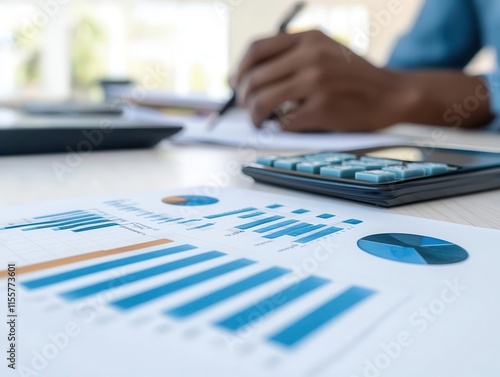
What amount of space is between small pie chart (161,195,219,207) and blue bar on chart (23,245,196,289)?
0.28 ft

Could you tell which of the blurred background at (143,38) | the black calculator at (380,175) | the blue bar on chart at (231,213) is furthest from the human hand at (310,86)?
the blurred background at (143,38)

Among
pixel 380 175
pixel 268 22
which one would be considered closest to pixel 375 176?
pixel 380 175

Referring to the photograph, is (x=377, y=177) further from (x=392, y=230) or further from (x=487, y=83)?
(x=487, y=83)

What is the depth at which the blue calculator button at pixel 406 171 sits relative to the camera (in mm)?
298

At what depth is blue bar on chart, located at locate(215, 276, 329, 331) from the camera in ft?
0.43

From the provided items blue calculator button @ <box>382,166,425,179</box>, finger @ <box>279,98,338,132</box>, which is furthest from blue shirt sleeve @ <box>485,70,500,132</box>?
blue calculator button @ <box>382,166,425,179</box>

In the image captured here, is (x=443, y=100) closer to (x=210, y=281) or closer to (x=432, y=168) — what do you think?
(x=432, y=168)

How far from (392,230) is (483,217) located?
67 millimetres

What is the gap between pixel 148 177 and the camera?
1.26 feet

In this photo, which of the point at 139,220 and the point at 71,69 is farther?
the point at 71,69

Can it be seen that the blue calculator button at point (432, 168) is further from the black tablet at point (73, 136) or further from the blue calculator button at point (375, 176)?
the black tablet at point (73, 136)

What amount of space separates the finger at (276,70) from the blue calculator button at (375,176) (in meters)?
0.42

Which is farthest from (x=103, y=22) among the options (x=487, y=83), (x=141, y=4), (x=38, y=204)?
(x=38, y=204)

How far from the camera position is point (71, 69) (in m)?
4.04
